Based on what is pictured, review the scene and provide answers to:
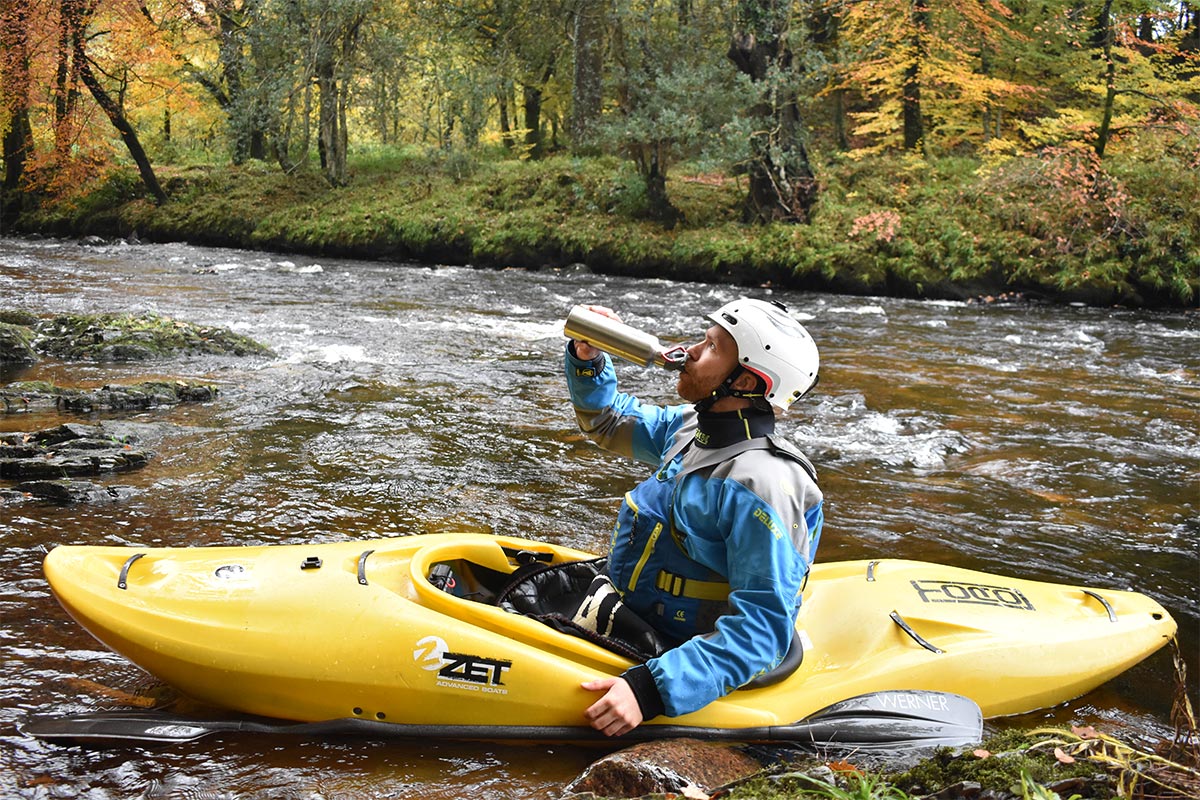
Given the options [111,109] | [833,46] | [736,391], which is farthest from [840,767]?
[111,109]

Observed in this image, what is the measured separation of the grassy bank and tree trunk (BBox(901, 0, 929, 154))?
95 centimetres

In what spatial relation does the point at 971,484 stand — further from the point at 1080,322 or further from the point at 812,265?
the point at 812,265

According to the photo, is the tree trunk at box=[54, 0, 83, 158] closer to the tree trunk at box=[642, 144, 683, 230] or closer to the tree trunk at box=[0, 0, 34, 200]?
the tree trunk at box=[0, 0, 34, 200]

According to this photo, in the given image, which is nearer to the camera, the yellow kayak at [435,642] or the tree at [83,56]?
the yellow kayak at [435,642]

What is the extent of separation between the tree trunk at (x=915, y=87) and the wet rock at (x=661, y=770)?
15.6 metres

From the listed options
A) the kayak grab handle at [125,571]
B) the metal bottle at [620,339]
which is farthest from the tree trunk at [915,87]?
the kayak grab handle at [125,571]

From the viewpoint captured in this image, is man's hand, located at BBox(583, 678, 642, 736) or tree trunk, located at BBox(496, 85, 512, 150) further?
tree trunk, located at BBox(496, 85, 512, 150)

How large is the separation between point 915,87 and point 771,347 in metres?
16.3

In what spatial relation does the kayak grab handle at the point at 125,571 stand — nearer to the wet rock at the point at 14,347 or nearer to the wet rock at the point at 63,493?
the wet rock at the point at 63,493

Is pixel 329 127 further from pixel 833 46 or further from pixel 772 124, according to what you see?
pixel 833 46

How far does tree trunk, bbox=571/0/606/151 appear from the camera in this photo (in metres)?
18.4

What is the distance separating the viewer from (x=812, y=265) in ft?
46.8

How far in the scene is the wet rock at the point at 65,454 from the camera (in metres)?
4.89

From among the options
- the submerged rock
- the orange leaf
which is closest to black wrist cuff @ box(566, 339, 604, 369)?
the orange leaf
